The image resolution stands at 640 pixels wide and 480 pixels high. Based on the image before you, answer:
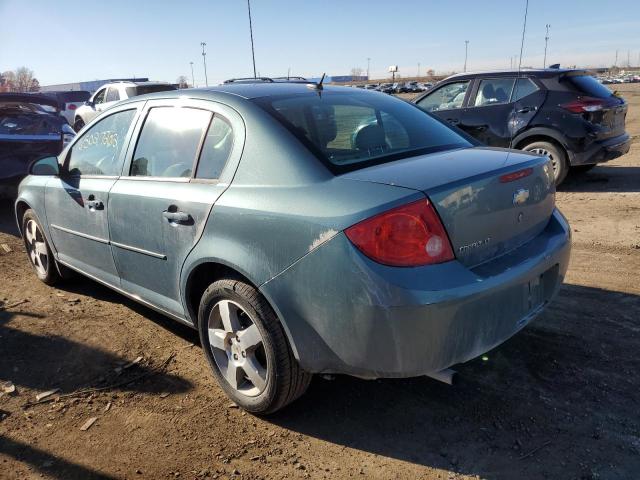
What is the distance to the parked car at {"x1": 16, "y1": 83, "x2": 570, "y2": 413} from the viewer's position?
2.12 m

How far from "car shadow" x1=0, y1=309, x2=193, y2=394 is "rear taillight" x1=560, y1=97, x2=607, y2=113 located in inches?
260

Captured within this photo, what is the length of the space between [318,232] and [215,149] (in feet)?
3.23

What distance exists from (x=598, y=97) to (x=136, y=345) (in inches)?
274

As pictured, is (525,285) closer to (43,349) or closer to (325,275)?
(325,275)

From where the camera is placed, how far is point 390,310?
2.05m

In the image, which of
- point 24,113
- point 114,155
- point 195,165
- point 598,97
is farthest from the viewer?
point 24,113

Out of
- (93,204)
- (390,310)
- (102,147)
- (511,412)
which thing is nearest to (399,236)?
(390,310)

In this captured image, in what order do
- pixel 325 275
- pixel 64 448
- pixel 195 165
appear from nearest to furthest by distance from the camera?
pixel 325 275 < pixel 64 448 < pixel 195 165

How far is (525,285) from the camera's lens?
242cm

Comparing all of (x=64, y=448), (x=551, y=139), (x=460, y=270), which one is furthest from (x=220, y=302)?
(x=551, y=139)

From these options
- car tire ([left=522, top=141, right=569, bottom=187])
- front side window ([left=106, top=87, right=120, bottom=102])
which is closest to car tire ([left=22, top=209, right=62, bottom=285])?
car tire ([left=522, top=141, right=569, bottom=187])

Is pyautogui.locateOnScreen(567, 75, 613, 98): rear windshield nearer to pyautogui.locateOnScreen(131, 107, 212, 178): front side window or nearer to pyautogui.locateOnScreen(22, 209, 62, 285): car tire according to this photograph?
pyautogui.locateOnScreen(131, 107, 212, 178): front side window

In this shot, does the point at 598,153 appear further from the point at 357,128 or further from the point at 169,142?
the point at 169,142

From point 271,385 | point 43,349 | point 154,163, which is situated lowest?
point 43,349
